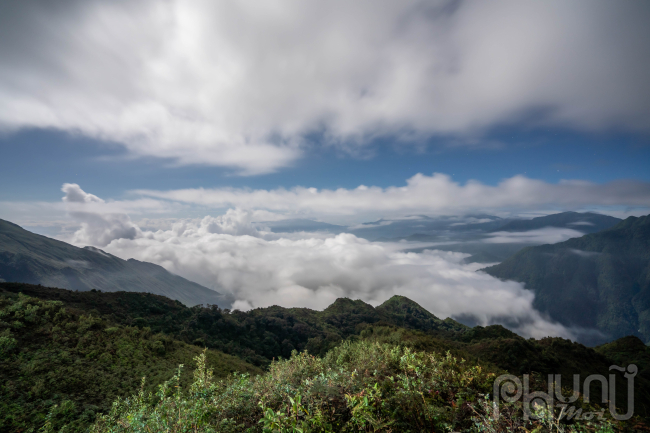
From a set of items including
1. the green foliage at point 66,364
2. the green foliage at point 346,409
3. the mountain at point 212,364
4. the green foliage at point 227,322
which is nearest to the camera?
the green foliage at point 346,409

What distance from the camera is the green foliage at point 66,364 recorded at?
1345 centimetres

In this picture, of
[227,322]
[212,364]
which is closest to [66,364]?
[212,364]

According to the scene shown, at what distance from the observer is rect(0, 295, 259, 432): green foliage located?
44.1 ft

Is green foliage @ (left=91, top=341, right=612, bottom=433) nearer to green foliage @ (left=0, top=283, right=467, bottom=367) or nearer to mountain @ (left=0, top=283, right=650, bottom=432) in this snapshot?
mountain @ (left=0, top=283, right=650, bottom=432)

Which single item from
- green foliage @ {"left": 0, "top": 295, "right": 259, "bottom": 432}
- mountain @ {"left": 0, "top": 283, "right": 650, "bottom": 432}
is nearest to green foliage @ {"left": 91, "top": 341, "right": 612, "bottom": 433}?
mountain @ {"left": 0, "top": 283, "right": 650, "bottom": 432}

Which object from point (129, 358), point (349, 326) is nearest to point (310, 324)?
point (349, 326)

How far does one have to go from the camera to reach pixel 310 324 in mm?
71562

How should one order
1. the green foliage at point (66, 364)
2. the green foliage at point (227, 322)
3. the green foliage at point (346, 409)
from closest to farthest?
the green foliage at point (346, 409) < the green foliage at point (66, 364) < the green foliage at point (227, 322)

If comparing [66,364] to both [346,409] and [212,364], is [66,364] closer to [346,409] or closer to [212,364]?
[212,364]

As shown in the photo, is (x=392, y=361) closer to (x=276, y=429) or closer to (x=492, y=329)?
(x=276, y=429)

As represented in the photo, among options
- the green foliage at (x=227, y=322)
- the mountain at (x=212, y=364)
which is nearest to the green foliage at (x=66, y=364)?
the mountain at (x=212, y=364)

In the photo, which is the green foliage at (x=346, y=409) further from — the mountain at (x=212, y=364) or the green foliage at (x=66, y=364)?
the green foliage at (x=66, y=364)

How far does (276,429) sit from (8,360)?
86.4ft

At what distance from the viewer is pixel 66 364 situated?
734 inches
